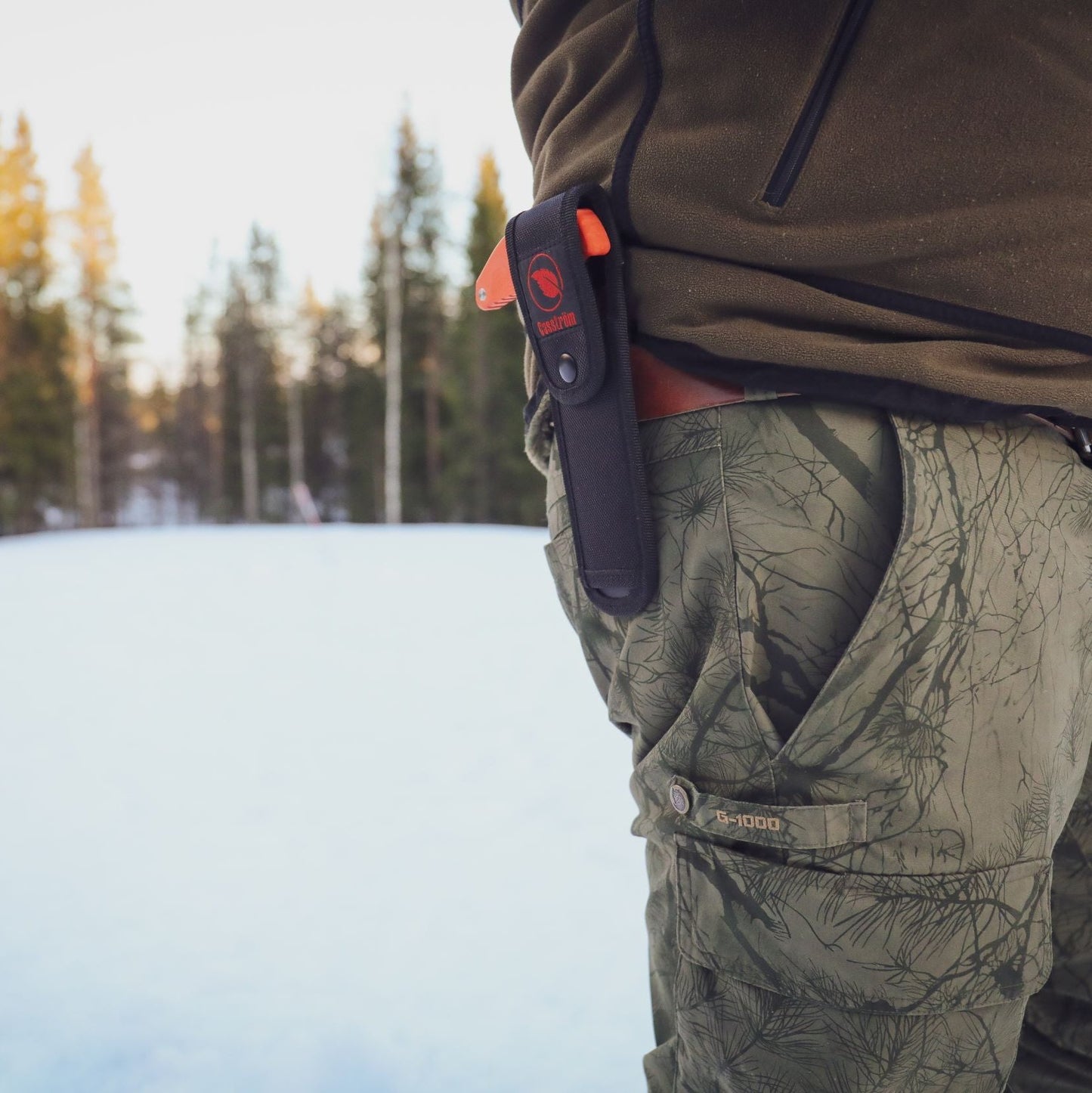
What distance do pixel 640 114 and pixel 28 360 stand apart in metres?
19.1

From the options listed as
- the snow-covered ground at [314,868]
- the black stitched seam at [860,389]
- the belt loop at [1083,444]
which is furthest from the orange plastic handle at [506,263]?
the snow-covered ground at [314,868]

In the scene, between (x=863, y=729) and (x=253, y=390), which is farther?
(x=253, y=390)

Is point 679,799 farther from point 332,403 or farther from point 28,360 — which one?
point 332,403

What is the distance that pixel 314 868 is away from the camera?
76.8 inches

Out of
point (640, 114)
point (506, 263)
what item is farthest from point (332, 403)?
point (640, 114)

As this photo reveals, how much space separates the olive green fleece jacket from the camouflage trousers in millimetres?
43

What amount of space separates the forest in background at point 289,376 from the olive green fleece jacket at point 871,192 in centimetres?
1380

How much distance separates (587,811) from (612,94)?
1.90 meters

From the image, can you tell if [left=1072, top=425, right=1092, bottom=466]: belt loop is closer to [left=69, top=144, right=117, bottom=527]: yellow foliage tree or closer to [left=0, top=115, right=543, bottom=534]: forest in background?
[left=0, top=115, right=543, bottom=534]: forest in background

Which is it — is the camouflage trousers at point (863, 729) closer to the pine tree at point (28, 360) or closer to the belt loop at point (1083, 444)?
the belt loop at point (1083, 444)

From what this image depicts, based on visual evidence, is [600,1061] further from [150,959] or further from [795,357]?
[795,357]

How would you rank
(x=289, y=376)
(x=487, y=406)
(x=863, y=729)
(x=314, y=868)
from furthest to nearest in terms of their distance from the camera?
(x=289, y=376)
(x=487, y=406)
(x=314, y=868)
(x=863, y=729)

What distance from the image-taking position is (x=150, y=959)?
160 centimetres

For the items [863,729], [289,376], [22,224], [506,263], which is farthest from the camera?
[289,376]
